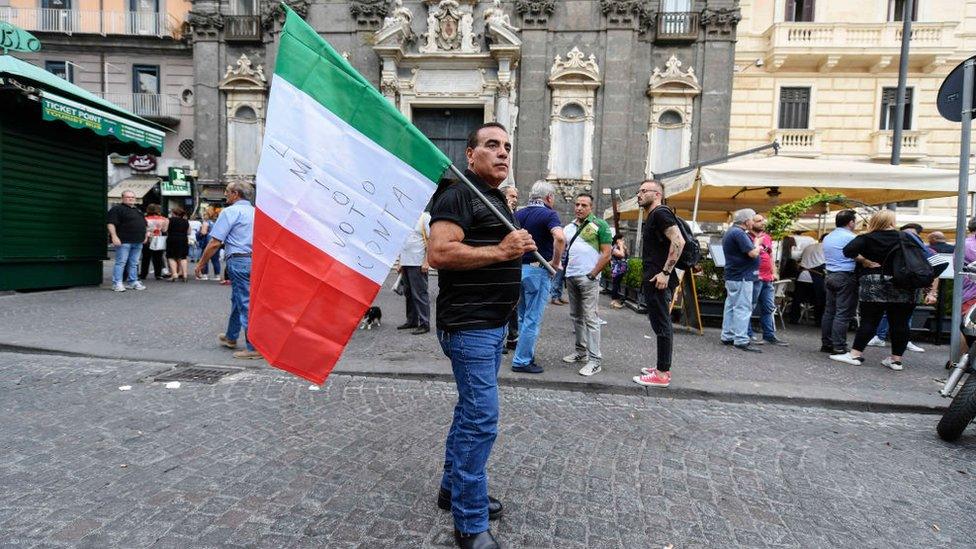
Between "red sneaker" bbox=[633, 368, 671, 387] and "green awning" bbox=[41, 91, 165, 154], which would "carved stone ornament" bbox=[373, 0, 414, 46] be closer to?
"green awning" bbox=[41, 91, 165, 154]

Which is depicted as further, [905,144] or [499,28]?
[905,144]

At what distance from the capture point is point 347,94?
7.93 feet

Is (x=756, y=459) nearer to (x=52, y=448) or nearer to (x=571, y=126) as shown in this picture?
(x=52, y=448)

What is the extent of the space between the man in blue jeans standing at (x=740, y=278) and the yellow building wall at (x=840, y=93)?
582 inches

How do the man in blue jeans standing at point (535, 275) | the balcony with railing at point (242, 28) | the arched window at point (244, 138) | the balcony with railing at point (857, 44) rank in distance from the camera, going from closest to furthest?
the man in blue jeans standing at point (535, 275) < the balcony with railing at point (857, 44) < the balcony with railing at point (242, 28) < the arched window at point (244, 138)

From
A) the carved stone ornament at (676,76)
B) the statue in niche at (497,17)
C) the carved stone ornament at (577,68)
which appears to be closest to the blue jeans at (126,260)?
the statue in niche at (497,17)

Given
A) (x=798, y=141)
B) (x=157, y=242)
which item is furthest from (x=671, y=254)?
(x=798, y=141)

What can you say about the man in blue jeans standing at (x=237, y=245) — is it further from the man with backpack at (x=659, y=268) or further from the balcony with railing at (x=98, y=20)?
the balcony with railing at (x=98, y=20)

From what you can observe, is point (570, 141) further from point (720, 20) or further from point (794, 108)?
point (794, 108)

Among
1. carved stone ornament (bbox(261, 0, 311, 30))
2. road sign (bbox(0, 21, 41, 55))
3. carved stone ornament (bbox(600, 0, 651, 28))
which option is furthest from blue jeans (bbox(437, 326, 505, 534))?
carved stone ornament (bbox(261, 0, 311, 30))

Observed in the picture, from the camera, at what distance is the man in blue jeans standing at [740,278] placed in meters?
6.91

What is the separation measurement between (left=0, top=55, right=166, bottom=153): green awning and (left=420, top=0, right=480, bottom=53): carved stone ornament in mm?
10218

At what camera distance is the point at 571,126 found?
18594 millimetres

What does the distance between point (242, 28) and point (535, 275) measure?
66.4 ft
